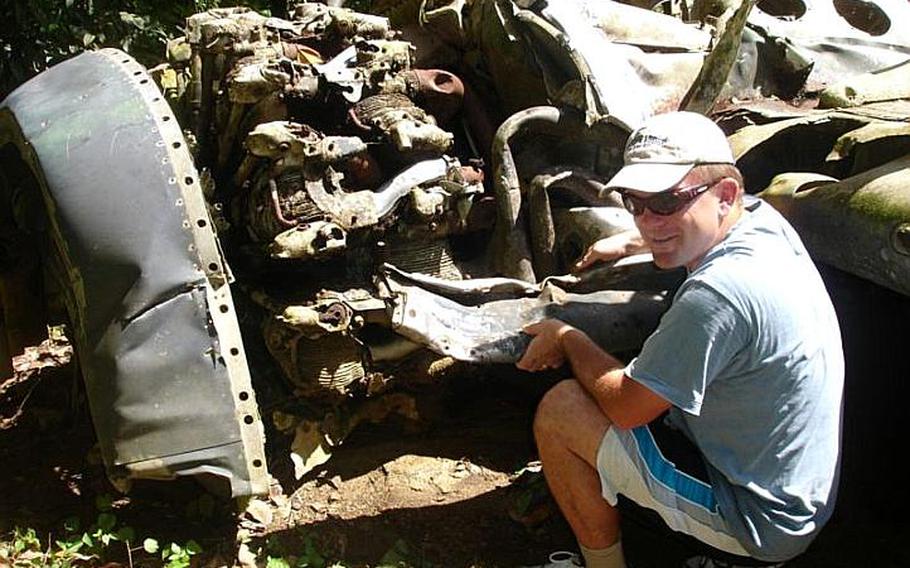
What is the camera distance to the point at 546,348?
299 cm

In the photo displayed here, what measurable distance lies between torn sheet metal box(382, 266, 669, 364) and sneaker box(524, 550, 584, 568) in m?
0.65

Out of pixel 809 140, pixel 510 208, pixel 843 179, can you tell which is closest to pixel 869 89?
pixel 809 140

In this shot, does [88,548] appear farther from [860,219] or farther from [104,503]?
[860,219]

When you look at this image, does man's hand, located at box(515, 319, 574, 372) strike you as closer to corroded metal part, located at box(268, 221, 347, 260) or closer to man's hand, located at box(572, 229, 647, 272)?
man's hand, located at box(572, 229, 647, 272)

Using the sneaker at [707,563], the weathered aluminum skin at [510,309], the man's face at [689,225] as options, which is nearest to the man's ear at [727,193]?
the man's face at [689,225]

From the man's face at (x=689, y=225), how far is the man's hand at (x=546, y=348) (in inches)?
17.1

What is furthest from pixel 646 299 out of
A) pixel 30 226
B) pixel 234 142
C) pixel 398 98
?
pixel 30 226

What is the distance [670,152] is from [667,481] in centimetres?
90

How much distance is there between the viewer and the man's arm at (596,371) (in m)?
2.61

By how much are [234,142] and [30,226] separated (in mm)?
822

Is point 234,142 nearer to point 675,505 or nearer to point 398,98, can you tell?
point 398,98

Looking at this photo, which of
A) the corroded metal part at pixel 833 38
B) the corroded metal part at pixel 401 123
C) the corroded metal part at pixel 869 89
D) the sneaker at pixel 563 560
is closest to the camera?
the sneaker at pixel 563 560

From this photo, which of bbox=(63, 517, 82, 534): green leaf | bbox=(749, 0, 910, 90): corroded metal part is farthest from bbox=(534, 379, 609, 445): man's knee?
bbox=(749, 0, 910, 90): corroded metal part

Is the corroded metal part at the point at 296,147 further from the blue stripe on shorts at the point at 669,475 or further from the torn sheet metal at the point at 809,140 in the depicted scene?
the torn sheet metal at the point at 809,140
